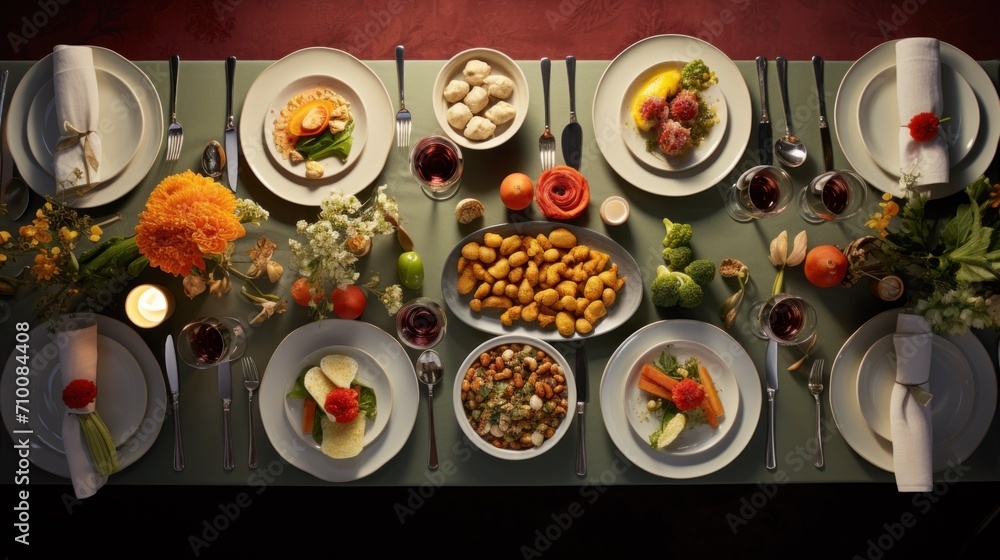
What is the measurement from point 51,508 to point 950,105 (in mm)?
4169

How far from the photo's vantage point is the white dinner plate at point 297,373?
1993 millimetres

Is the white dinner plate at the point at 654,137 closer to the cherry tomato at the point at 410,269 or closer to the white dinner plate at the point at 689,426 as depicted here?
the white dinner plate at the point at 689,426

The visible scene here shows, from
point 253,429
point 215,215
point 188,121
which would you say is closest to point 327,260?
point 215,215

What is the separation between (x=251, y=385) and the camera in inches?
79.8

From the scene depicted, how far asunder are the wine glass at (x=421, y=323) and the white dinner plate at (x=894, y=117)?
63.2 inches

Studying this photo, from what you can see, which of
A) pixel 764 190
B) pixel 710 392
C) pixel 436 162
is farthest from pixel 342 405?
pixel 764 190

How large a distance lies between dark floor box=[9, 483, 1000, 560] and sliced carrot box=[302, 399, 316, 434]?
3.13 ft

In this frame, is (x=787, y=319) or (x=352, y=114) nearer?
(x=787, y=319)

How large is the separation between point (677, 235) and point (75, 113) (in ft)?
6.84

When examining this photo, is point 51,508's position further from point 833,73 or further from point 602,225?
point 833,73

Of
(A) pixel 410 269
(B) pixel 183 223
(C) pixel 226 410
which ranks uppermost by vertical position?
(B) pixel 183 223

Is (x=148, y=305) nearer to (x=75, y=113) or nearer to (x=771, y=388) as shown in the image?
(x=75, y=113)

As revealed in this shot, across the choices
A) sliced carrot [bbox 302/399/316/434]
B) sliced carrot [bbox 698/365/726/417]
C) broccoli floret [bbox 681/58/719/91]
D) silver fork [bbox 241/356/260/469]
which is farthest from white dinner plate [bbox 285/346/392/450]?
broccoli floret [bbox 681/58/719/91]

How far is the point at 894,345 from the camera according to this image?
200 cm
